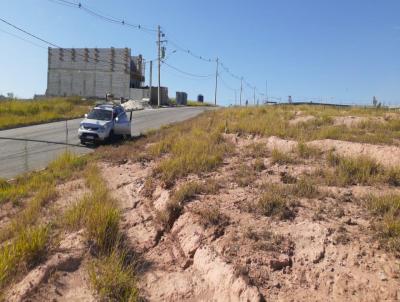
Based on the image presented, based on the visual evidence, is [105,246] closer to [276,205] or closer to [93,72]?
[276,205]

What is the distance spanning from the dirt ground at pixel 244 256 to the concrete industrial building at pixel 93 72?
69.2m

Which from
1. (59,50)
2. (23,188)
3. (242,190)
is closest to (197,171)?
(242,190)

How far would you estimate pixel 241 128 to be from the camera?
17766 millimetres

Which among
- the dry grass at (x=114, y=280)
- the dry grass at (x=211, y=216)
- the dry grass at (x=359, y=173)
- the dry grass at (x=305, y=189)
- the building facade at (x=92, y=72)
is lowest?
the dry grass at (x=114, y=280)

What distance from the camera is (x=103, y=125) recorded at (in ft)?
66.7

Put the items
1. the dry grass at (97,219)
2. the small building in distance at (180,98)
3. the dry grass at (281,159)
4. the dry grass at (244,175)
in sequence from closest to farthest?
the dry grass at (97,219) < the dry grass at (244,175) < the dry grass at (281,159) < the small building in distance at (180,98)

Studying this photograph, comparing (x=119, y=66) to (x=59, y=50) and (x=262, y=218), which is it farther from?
(x=262, y=218)

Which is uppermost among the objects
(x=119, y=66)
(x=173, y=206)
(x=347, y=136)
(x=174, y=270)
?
(x=119, y=66)

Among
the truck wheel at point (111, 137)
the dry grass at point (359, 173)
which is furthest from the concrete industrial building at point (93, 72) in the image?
the dry grass at point (359, 173)

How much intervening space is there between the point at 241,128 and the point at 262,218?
11.0 meters

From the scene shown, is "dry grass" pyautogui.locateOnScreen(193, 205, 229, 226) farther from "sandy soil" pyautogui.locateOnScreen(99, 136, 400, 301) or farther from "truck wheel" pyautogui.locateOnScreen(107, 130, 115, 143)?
"truck wheel" pyautogui.locateOnScreen(107, 130, 115, 143)

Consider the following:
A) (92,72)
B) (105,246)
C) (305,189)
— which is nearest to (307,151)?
(305,189)

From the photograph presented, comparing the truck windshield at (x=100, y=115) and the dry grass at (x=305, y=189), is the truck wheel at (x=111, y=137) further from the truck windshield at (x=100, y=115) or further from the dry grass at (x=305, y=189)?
the dry grass at (x=305, y=189)

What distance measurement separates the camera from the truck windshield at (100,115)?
21.3 metres
